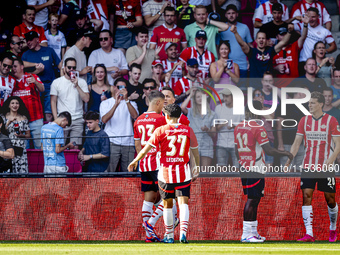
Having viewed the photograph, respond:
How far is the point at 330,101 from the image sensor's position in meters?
9.85

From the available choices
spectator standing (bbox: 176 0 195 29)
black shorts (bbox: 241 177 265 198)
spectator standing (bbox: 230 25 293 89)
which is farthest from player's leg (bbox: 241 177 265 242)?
spectator standing (bbox: 176 0 195 29)

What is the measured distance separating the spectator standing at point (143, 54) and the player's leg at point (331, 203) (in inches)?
180

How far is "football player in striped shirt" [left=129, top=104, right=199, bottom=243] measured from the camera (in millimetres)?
5965

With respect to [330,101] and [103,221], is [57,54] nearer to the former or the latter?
[103,221]

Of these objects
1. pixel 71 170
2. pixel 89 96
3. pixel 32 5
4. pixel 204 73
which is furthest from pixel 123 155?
pixel 32 5

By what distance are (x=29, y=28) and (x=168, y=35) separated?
111 inches

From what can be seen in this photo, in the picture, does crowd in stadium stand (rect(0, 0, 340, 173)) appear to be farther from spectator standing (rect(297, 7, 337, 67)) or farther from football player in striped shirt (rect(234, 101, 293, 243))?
football player in striped shirt (rect(234, 101, 293, 243))

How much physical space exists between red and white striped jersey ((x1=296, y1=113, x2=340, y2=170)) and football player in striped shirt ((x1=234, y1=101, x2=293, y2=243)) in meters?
0.56

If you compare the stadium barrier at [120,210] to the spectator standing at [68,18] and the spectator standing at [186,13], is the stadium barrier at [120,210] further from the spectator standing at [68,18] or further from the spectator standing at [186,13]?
the spectator standing at [186,13]

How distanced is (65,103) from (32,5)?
7.56ft

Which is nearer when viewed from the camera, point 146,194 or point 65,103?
point 146,194

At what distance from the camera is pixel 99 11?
10.9 m

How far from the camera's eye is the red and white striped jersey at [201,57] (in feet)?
34.4

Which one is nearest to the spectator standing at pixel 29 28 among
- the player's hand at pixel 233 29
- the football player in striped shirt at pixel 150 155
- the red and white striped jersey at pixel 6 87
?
the red and white striped jersey at pixel 6 87
